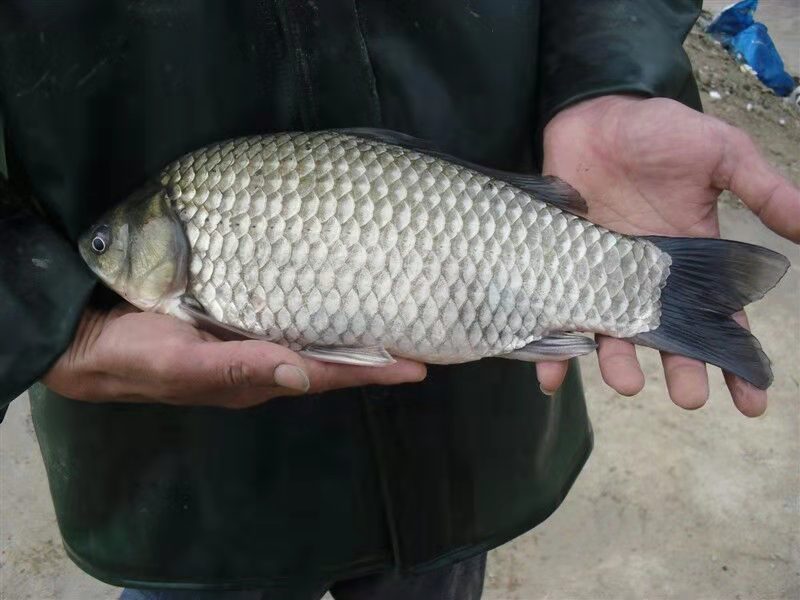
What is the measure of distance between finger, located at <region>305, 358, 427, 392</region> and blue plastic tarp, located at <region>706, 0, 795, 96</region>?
170 inches

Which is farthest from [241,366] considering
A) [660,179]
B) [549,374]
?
[660,179]

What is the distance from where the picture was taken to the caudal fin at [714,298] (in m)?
1.07

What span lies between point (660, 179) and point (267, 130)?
1.75ft

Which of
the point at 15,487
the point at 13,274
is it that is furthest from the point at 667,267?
the point at 15,487

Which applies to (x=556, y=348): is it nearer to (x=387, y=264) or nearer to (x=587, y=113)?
(x=387, y=264)

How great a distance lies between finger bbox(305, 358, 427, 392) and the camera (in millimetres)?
968

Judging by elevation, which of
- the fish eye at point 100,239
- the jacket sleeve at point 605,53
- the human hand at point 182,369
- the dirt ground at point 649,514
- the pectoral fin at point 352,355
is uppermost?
the jacket sleeve at point 605,53

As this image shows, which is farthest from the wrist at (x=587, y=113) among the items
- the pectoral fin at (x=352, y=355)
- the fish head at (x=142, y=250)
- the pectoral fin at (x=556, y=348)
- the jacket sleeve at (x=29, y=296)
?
the jacket sleeve at (x=29, y=296)

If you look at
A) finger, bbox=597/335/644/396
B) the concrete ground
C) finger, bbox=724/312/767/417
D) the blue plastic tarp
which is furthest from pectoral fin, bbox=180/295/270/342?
the blue plastic tarp

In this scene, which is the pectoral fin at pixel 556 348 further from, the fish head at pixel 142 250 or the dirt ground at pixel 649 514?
the dirt ground at pixel 649 514

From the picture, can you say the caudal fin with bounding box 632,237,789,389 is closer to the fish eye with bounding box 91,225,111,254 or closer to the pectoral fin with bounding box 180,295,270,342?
the pectoral fin with bounding box 180,295,270,342

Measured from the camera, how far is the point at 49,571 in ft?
6.93

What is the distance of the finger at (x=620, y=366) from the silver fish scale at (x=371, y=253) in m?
0.02

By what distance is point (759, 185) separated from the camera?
3.56 ft
